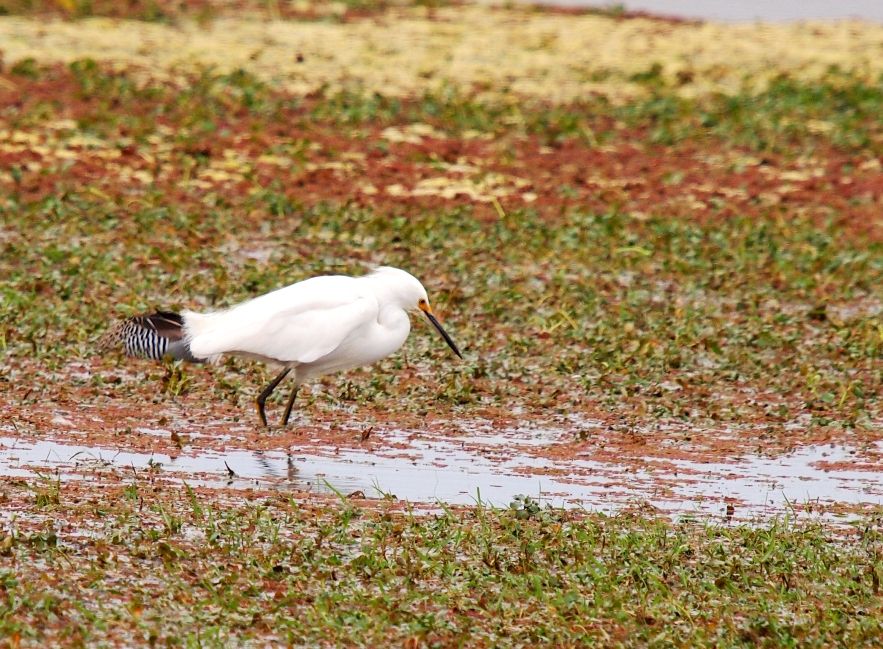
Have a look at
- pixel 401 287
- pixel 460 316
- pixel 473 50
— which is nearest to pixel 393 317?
pixel 401 287

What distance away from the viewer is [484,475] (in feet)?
26.3

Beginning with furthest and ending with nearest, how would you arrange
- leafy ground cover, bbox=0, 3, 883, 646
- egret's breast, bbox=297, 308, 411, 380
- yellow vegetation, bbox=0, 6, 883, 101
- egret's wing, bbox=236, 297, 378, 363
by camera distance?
1. yellow vegetation, bbox=0, 6, 883, 101
2. egret's breast, bbox=297, 308, 411, 380
3. egret's wing, bbox=236, 297, 378, 363
4. leafy ground cover, bbox=0, 3, 883, 646

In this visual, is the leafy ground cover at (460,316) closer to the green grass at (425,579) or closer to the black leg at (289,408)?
the green grass at (425,579)

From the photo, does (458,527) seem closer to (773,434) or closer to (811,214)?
(773,434)

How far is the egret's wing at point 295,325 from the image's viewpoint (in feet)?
29.0

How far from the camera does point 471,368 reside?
1013 centimetres

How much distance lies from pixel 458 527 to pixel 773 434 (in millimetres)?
2974

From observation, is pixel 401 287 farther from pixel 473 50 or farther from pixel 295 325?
pixel 473 50

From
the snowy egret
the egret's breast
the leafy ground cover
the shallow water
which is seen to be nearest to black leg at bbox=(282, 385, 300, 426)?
the snowy egret

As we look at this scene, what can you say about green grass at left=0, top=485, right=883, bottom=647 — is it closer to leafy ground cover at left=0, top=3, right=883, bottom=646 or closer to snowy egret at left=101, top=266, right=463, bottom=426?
leafy ground cover at left=0, top=3, right=883, bottom=646

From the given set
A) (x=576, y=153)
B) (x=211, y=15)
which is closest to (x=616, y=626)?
(x=576, y=153)

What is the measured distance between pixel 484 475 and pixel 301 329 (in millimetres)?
1442

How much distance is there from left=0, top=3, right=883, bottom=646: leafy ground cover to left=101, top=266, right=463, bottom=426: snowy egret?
308mm

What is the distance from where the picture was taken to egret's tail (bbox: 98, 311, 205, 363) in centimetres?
899
